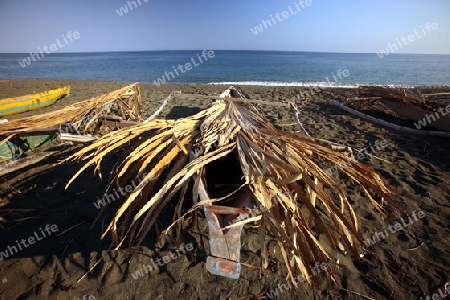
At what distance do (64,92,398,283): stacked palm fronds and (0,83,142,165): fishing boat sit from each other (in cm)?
134

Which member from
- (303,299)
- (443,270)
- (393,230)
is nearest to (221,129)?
(303,299)

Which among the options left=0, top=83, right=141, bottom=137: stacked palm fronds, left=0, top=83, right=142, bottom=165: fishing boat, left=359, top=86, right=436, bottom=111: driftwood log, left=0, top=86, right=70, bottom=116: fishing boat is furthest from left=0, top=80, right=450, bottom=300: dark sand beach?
left=0, top=86, right=70, bottom=116: fishing boat

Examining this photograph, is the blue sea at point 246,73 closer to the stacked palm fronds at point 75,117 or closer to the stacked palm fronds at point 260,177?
the stacked palm fronds at point 75,117

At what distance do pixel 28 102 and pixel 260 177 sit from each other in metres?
9.10

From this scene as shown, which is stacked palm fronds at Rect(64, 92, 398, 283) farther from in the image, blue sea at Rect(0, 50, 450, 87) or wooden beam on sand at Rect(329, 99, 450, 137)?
blue sea at Rect(0, 50, 450, 87)

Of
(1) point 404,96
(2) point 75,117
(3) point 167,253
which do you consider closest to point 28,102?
(2) point 75,117

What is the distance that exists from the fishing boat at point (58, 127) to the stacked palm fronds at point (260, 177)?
1.34 metres

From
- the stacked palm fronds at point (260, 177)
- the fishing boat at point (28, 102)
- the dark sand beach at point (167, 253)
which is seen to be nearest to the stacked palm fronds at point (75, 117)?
the dark sand beach at point (167, 253)

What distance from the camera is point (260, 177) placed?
6.31 ft

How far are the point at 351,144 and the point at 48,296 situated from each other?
5.49 m

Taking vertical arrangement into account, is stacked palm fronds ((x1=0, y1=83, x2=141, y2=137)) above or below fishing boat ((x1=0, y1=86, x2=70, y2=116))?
below

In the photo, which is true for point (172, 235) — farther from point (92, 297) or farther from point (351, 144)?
point (351, 144)

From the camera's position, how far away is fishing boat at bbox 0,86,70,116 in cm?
680

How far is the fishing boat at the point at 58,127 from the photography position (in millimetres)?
3330
